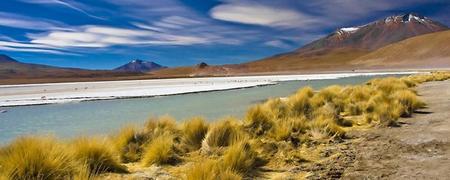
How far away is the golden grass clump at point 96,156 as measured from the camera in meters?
4.57

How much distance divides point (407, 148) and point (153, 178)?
10.7 ft

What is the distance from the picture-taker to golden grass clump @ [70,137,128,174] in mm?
4574

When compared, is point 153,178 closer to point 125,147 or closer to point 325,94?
point 125,147

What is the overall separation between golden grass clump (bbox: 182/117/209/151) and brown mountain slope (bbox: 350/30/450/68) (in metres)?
94.2

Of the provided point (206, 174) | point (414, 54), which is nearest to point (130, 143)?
point (206, 174)

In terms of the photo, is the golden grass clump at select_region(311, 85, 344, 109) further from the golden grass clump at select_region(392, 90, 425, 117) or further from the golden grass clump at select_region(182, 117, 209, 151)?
the golden grass clump at select_region(182, 117, 209, 151)

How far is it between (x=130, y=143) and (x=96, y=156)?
48.3 inches

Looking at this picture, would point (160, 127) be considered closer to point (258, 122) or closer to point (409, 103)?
point (258, 122)

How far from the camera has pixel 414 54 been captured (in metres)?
110

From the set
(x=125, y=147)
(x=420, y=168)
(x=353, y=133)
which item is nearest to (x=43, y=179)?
(x=125, y=147)

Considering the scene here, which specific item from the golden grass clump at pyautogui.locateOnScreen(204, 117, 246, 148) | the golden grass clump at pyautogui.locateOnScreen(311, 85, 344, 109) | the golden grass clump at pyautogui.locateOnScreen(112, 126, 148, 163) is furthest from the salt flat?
the golden grass clump at pyautogui.locateOnScreen(204, 117, 246, 148)

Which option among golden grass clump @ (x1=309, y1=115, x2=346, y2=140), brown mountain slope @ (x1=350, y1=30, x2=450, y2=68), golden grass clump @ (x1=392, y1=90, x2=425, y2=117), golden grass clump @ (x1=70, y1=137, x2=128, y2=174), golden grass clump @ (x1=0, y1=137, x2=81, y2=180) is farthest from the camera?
brown mountain slope @ (x1=350, y1=30, x2=450, y2=68)

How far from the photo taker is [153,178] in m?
4.44

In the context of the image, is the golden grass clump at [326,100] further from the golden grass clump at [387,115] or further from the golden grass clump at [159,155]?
the golden grass clump at [159,155]
